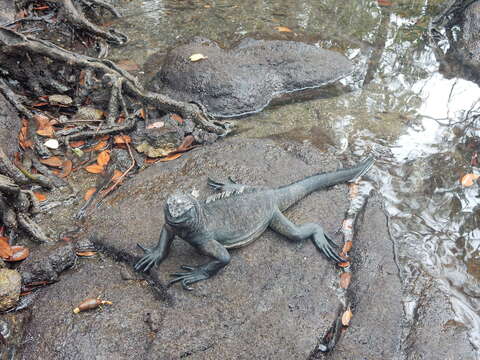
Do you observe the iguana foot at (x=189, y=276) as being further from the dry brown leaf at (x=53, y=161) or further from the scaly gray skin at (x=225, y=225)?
the dry brown leaf at (x=53, y=161)

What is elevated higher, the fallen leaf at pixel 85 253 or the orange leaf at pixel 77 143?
the orange leaf at pixel 77 143

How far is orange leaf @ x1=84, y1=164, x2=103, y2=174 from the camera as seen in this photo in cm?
505

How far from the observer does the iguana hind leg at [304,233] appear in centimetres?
401

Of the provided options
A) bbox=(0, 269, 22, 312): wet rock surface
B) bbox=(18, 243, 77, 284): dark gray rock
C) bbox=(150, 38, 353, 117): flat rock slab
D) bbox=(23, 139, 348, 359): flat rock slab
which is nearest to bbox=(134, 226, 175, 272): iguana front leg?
bbox=(23, 139, 348, 359): flat rock slab

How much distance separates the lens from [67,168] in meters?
5.03

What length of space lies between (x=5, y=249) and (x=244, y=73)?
4.16 metres

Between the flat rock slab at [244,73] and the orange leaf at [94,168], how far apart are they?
5.78ft

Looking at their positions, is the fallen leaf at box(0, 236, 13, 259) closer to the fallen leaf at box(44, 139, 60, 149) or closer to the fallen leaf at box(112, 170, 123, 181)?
the fallen leaf at box(112, 170, 123, 181)

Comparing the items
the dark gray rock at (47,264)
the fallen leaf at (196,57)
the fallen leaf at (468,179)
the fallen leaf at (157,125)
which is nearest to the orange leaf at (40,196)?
the dark gray rock at (47,264)

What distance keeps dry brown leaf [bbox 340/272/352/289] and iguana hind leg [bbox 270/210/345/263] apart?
139 mm

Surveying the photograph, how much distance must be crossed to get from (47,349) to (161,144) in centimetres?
282

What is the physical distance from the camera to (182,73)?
6359 mm

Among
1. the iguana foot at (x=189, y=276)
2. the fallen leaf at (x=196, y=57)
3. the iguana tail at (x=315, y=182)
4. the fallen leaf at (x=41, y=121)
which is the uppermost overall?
the fallen leaf at (x=196, y=57)

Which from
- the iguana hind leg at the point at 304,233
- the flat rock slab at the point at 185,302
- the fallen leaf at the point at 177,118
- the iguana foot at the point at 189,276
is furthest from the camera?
the fallen leaf at the point at 177,118
